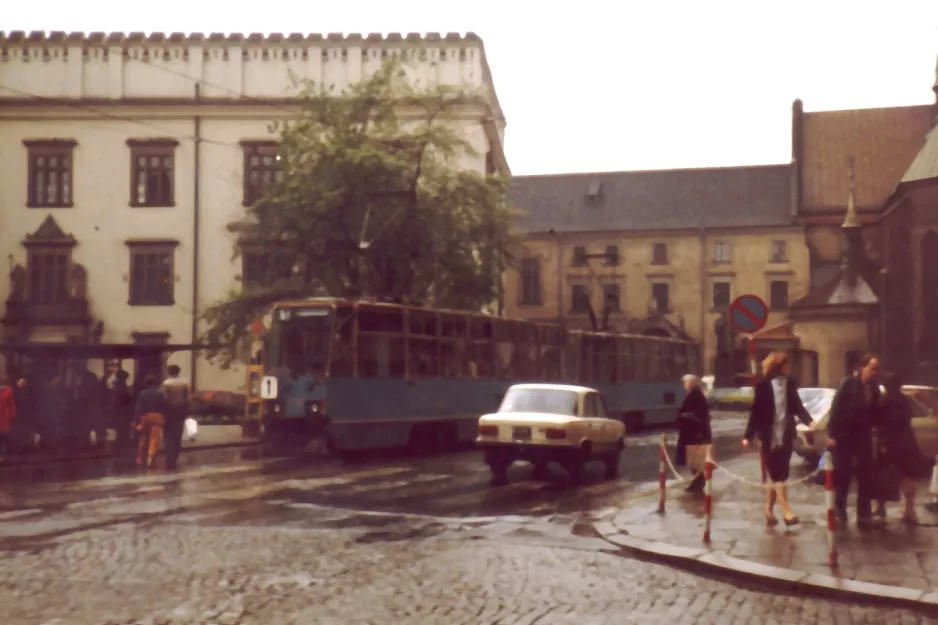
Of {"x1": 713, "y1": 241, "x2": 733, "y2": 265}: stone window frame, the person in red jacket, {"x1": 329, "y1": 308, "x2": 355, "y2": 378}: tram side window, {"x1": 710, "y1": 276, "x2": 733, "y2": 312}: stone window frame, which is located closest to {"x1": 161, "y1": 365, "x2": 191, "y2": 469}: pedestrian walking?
the person in red jacket

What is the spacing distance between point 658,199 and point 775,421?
7687 centimetres

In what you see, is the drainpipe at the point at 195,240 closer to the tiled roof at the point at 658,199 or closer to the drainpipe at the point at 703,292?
the tiled roof at the point at 658,199

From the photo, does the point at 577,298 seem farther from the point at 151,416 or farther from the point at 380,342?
the point at 151,416

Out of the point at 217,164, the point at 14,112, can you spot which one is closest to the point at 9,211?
the point at 14,112

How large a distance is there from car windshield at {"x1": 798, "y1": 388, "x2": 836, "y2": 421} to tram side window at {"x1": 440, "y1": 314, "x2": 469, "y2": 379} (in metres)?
7.37

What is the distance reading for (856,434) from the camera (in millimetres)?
14930

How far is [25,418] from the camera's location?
27344 millimetres

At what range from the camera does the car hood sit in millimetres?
20212

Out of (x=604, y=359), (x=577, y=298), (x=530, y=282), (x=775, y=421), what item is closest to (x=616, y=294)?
(x=577, y=298)

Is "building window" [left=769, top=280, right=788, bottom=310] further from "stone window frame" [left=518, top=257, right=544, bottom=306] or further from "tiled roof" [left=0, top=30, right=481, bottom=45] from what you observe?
"tiled roof" [left=0, top=30, right=481, bottom=45]

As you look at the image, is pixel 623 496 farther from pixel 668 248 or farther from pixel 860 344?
pixel 668 248

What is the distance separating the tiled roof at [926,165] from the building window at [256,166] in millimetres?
29485

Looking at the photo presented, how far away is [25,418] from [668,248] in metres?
63.4

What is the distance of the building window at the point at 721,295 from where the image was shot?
8356cm
